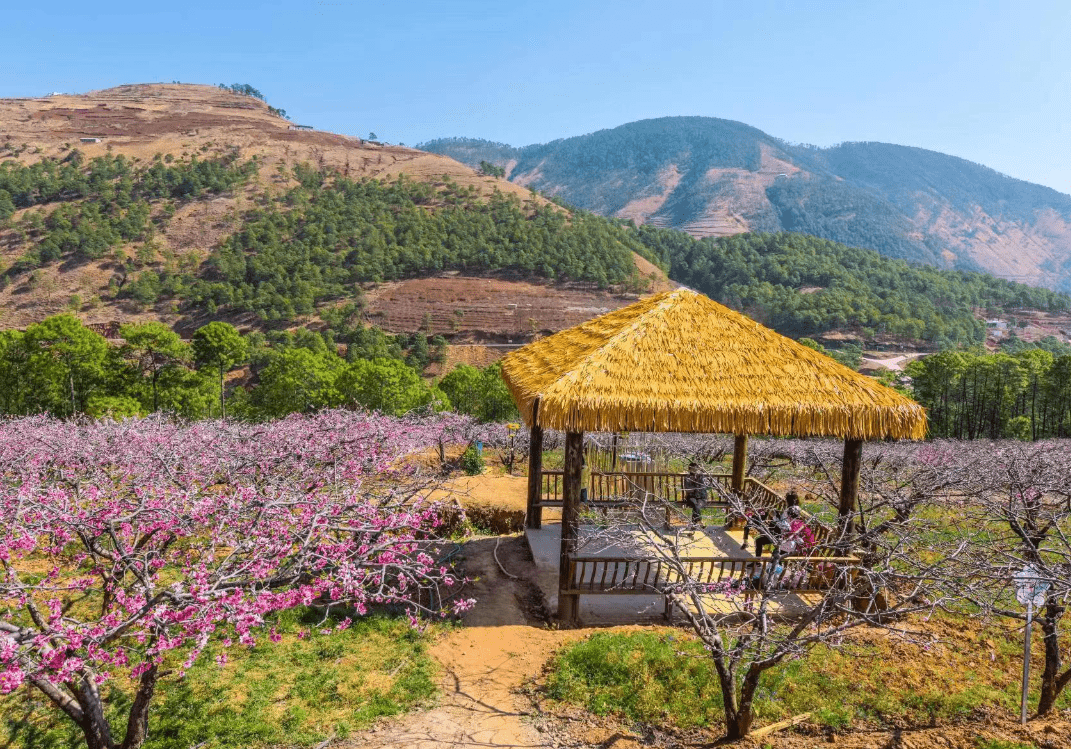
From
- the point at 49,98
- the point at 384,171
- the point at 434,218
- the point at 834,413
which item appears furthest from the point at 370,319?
the point at 49,98

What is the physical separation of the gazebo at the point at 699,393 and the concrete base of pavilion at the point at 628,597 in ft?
2.25

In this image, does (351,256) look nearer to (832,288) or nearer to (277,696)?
(832,288)

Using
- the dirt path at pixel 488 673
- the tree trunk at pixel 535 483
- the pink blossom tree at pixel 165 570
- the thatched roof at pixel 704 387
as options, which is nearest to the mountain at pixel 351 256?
the tree trunk at pixel 535 483

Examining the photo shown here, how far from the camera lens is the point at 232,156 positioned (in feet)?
336

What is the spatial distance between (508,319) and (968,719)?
72.6 metres

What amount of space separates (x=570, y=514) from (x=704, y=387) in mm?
2541

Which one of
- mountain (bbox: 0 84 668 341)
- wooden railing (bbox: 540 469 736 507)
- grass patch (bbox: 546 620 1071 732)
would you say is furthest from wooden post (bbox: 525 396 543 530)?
mountain (bbox: 0 84 668 341)

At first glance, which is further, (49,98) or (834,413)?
(49,98)

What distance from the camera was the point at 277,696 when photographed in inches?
244

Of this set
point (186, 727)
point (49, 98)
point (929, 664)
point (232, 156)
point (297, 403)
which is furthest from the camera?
point (49, 98)

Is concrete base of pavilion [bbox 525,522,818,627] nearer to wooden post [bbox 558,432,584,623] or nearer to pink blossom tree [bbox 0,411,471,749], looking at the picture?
wooden post [bbox 558,432,584,623]

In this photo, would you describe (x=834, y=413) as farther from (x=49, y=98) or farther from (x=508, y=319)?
(x=49, y=98)

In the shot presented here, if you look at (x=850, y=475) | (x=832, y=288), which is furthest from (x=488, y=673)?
(x=832, y=288)

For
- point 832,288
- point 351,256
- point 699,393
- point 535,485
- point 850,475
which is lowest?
point 535,485
